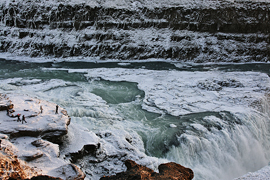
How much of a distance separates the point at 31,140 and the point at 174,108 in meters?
6.15

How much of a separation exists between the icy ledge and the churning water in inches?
76.3

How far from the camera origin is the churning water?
22.4 ft

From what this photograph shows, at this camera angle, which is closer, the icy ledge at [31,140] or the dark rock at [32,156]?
the icy ledge at [31,140]

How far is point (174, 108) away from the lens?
9477mm

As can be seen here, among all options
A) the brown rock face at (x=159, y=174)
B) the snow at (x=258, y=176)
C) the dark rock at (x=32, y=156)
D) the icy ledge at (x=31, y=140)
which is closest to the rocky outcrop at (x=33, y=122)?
the icy ledge at (x=31, y=140)

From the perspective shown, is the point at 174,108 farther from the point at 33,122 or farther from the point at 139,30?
the point at 139,30

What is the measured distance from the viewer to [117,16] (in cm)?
2159

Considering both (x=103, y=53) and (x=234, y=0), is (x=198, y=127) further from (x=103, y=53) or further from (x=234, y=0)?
(x=234, y=0)

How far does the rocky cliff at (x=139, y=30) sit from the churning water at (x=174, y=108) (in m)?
5.00

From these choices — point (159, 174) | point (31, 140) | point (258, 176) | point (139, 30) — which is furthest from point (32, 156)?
point (139, 30)

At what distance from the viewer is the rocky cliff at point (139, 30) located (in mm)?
19953

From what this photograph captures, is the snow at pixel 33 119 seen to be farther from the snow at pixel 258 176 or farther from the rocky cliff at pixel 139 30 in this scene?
the rocky cliff at pixel 139 30

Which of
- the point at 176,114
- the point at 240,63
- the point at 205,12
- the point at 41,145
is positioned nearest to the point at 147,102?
the point at 176,114

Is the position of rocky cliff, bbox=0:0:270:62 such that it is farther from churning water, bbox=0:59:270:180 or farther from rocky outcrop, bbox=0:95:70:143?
rocky outcrop, bbox=0:95:70:143
